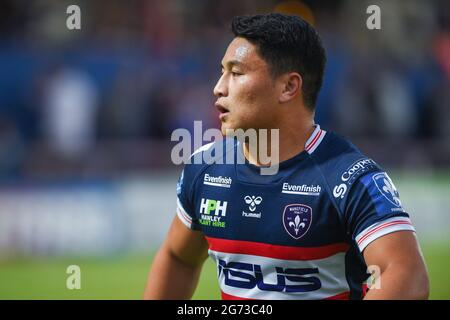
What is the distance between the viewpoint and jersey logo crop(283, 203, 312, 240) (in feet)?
14.2

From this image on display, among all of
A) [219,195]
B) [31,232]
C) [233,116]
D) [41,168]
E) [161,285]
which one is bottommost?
[31,232]

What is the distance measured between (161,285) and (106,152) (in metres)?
8.91

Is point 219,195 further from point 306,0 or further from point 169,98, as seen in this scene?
point 306,0

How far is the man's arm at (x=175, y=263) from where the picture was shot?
4.94m

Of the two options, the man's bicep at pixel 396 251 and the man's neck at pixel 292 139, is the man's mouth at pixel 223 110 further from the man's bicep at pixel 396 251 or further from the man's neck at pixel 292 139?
the man's bicep at pixel 396 251

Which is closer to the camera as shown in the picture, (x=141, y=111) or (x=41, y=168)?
(x=41, y=168)

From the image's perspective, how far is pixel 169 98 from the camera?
49.6ft

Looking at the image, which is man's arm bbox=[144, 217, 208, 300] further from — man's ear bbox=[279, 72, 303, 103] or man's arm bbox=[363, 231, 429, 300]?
man's arm bbox=[363, 231, 429, 300]

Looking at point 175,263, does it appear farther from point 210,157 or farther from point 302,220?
point 302,220

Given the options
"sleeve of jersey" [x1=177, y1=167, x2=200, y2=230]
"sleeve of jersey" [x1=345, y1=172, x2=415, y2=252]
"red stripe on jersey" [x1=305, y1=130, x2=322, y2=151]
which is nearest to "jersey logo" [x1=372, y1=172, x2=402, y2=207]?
"sleeve of jersey" [x1=345, y1=172, x2=415, y2=252]

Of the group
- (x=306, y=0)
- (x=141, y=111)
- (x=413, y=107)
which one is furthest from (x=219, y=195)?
(x=306, y=0)

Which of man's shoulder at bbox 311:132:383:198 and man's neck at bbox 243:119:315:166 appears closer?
man's shoulder at bbox 311:132:383:198

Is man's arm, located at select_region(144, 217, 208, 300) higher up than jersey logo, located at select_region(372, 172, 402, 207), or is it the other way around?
jersey logo, located at select_region(372, 172, 402, 207)

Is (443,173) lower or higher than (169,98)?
lower
